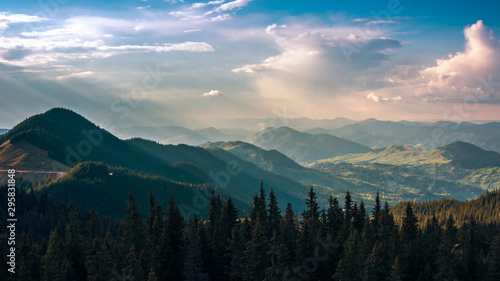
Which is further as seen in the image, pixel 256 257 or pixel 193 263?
pixel 256 257

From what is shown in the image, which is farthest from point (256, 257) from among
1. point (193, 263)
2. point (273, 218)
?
point (273, 218)

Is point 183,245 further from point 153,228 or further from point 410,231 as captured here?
point 410,231

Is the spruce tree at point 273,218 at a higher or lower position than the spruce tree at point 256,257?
higher

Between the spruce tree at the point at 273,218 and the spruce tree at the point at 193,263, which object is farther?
the spruce tree at the point at 273,218

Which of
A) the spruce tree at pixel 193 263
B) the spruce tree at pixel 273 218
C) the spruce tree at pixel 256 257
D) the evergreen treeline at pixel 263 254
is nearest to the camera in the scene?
the evergreen treeline at pixel 263 254

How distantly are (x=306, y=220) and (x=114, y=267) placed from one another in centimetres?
4293

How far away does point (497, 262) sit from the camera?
2840 inches

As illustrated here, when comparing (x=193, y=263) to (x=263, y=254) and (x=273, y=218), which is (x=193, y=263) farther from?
(x=273, y=218)

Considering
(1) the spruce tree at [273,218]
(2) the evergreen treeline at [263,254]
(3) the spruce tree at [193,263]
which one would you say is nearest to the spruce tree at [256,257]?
(2) the evergreen treeline at [263,254]

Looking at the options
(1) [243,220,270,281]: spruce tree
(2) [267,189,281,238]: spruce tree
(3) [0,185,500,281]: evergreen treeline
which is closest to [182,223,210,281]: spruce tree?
(3) [0,185,500,281]: evergreen treeline

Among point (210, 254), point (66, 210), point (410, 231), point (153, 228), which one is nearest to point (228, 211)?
point (210, 254)

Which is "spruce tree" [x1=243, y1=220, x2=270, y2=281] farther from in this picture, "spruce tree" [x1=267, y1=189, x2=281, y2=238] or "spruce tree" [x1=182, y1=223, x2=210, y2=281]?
"spruce tree" [x1=267, y1=189, x2=281, y2=238]

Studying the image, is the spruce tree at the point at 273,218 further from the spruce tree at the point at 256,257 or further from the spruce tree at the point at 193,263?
the spruce tree at the point at 193,263

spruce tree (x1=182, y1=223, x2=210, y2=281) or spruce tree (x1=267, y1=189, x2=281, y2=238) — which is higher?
spruce tree (x1=267, y1=189, x2=281, y2=238)
